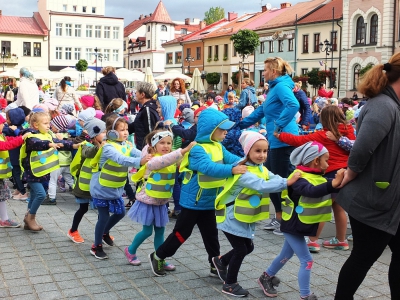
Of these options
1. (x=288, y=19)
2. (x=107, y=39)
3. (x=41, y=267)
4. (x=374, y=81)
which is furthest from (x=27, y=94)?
(x=107, y=39)

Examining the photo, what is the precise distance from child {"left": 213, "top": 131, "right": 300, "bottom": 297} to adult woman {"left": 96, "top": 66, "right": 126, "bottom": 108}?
592 centimetres

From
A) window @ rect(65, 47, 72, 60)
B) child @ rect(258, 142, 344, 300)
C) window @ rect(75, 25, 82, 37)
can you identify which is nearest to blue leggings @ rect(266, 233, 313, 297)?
child @ rect(258, 142, 344, 300)

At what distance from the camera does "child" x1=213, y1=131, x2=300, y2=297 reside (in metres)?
4.35

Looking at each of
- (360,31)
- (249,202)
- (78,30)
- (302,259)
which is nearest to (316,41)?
(360,31)

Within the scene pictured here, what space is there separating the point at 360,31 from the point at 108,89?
38607 mm

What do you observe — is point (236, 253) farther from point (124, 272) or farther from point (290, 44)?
point (290, 44)

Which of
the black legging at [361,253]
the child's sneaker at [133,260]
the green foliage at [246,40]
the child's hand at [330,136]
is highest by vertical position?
the green foliage at [246,40]

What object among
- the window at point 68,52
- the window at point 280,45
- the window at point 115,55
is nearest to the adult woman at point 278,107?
the window at point 280,45

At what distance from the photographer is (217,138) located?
485 centimetres

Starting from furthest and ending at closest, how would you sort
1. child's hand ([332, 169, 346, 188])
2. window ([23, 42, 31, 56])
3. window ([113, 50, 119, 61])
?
1. window ([113, 50, 119, 61])
2. window ([23, 42, 31, 56])
3. child's hand ([332, 169, 346, 188])

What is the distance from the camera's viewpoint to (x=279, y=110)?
651 centimetres

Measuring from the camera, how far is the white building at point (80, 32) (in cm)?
7706

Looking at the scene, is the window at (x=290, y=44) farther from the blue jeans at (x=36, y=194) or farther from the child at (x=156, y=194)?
the child at (x=156, y=194)

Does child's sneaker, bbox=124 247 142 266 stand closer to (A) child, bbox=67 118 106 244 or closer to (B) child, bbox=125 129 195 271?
(B) child, bbox=125 129 195 271
